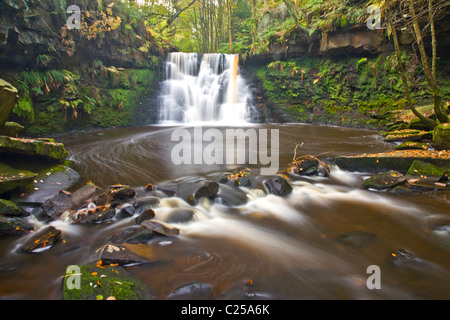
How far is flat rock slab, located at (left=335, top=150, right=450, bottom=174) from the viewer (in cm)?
518

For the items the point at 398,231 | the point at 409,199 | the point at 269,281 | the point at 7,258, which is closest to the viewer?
the point at 269,281

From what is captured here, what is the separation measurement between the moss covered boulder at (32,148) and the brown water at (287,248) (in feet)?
2.78

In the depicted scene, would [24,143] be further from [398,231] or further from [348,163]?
[348,163]

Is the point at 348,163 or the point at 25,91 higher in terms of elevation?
the point at 25,91

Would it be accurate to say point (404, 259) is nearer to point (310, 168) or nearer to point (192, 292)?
point (192, 292)

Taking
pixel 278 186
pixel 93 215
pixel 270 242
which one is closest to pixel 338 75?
pixel 278 186

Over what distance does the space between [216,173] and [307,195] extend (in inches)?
88.8

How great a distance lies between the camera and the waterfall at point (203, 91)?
587 inches

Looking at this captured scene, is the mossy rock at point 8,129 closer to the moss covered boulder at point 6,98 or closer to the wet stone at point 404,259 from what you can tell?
the moss covered boulder at point 6,98

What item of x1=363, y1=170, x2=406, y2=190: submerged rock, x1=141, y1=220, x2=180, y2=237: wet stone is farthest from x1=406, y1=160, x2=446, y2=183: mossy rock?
x1=141, y1=220, x2=180, y2=237: wet stone

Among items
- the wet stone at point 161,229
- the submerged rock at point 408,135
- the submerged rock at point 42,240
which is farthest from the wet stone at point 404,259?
the submerged rock at point 408,135

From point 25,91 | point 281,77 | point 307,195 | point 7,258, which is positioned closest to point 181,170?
point 307,195

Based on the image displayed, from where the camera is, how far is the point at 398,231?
3.46 metres
